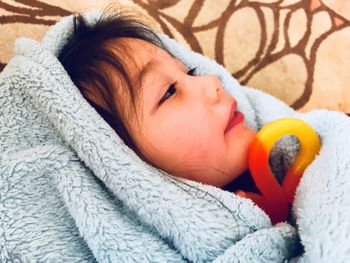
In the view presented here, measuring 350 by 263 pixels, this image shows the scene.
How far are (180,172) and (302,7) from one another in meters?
0.57

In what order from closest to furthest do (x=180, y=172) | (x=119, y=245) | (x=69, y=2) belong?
(x=119, y=245) → (x=180, y=172) → (x=69, y=2)

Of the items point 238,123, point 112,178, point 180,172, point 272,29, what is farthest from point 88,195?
point 272,29

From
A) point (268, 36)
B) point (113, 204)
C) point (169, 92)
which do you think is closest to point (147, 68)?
point (169, 92)

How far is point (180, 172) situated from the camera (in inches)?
33.2

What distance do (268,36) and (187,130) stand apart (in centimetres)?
44

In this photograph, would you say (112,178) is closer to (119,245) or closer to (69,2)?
(119,245)

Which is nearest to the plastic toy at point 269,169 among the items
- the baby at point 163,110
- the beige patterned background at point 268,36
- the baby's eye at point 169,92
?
the baby at point 163,110

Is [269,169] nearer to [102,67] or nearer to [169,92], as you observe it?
[169,92]

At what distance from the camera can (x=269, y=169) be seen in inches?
34.0

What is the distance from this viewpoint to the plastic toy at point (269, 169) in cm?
85

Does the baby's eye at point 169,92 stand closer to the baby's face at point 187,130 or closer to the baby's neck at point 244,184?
the baby's face at point 187,130

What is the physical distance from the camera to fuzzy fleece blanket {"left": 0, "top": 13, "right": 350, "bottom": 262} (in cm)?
72

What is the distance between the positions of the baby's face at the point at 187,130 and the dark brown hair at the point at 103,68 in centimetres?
2

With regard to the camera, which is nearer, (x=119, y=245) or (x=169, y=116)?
(x=119, y=245)
